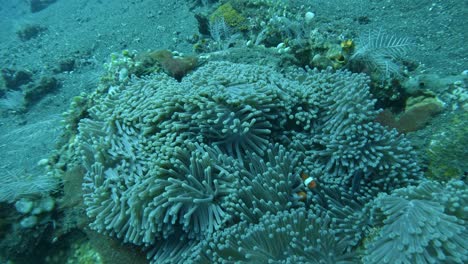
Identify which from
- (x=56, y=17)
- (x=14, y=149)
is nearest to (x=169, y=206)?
(x=14, y=149)

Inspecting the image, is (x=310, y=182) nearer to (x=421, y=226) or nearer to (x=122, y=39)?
(x=421, y=226)

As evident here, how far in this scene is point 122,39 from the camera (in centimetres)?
1070

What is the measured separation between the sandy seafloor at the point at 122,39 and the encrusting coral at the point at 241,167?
87 centimetres

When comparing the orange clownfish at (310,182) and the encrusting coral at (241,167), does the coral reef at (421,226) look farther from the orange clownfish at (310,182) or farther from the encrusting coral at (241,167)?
the orange clownfish at (310,182)

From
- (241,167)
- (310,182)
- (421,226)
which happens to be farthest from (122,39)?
(421,226)

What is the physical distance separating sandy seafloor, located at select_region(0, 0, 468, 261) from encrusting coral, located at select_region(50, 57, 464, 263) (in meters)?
0.87

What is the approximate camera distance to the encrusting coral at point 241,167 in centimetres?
262

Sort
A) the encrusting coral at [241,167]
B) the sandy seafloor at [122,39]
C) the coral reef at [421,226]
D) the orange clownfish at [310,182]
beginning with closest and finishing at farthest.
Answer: the coral reef at [421,226] < the encrusting coral at [241,167] < the orange clownfish at [310,182] < the sandy seafloor at [122,39]

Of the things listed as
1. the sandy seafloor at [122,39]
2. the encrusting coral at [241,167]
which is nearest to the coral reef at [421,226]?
the encrusting coral at [241,167]

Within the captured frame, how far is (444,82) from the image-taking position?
3.86m

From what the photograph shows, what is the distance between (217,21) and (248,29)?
76cm

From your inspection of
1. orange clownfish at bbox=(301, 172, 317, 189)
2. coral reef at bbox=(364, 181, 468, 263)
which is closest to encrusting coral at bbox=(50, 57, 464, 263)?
orange clownfish at bbox=(301, 172, 317, 189)

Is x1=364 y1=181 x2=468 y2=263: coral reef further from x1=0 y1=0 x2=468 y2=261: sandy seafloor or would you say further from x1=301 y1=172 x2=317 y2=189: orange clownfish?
x1=0 y1=0 x2=468 y2=261: sandy seafloor

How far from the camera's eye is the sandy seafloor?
5.59 m
